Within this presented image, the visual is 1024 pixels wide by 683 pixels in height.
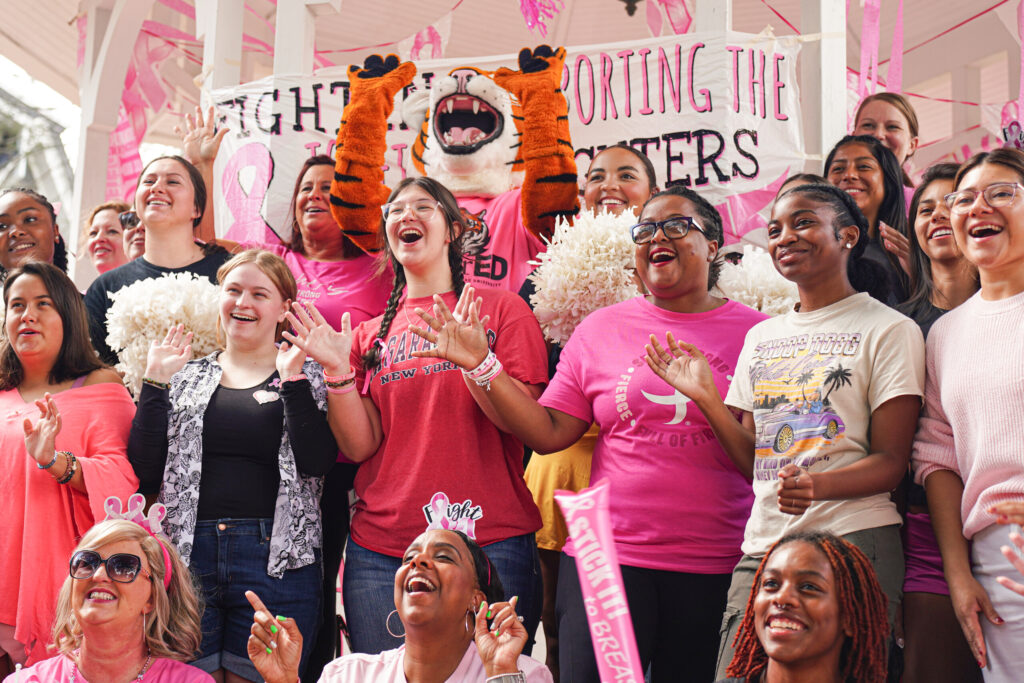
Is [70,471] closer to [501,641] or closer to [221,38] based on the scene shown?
[501,641]

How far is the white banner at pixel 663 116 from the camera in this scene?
4.78 m

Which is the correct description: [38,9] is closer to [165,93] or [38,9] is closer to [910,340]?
[165,93]

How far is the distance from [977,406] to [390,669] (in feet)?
5.13

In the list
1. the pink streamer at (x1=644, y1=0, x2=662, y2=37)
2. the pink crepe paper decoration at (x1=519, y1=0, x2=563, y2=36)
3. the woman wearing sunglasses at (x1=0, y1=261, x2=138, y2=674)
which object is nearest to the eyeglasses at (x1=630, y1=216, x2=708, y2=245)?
the woman wearing sunglasses at (x1=0, y1=261, x2=138, y2=674)

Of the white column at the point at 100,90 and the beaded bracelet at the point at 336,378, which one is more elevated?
the white column at the point at 100,90

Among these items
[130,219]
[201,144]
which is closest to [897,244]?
[130,219]

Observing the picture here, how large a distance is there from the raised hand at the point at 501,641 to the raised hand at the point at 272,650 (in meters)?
0.45

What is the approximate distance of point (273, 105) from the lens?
18.2 feet

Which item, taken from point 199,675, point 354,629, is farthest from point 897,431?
point 199,675

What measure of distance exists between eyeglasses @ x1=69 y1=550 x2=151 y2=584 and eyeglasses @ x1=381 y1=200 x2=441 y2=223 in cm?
126

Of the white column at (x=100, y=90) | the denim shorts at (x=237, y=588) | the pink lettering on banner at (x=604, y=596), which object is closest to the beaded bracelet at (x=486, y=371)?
the denim shorts at (x=237, y=588)

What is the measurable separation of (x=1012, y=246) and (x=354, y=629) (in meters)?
1.96

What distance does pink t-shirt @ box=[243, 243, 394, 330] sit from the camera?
3.79 meters

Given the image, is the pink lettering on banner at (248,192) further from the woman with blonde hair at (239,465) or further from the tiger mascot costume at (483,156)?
the woman with blonde hair at (239,465)
